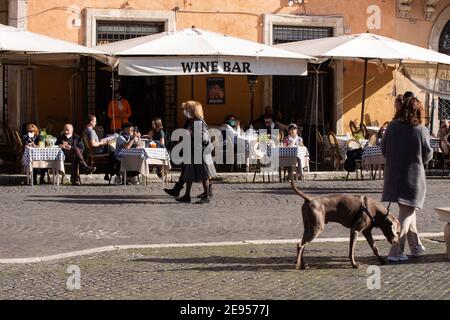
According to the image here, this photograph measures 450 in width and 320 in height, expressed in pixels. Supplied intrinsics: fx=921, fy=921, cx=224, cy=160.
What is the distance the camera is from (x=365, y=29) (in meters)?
23.1

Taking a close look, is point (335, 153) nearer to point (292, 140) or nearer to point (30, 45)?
point (292, 140)

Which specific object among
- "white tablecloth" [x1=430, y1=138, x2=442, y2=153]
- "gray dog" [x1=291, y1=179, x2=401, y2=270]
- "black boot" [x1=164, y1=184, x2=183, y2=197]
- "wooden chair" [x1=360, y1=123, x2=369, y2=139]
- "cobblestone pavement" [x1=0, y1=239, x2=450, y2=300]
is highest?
"wooden chair" [x1=360, y1=123, x2=369, y2=139]

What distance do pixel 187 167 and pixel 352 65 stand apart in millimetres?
10121

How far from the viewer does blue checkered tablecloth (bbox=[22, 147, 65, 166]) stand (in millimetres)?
16719

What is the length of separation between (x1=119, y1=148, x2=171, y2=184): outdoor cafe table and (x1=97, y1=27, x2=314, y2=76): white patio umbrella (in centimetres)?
168

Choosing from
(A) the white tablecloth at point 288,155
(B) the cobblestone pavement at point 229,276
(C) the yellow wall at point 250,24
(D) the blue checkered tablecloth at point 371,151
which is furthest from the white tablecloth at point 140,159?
(B) the cobblestone pavement at point 229,276

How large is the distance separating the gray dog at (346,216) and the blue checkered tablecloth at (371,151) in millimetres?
8719

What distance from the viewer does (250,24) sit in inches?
883

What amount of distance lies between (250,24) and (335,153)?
4.33 m

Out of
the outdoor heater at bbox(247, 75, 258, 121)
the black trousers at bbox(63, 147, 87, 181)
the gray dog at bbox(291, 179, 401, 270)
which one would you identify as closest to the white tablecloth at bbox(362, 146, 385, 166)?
the outdoor heater at bbox(247, 75, 258, 121)

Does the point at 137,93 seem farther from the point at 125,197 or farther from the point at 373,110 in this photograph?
the point at 125,197

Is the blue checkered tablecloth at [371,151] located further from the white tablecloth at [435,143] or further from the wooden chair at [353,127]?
the wooden chair at [353,127]

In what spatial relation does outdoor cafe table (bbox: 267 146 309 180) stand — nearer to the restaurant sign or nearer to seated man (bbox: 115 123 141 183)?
the restaurant sign

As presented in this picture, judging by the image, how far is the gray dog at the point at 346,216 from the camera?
8.62m
